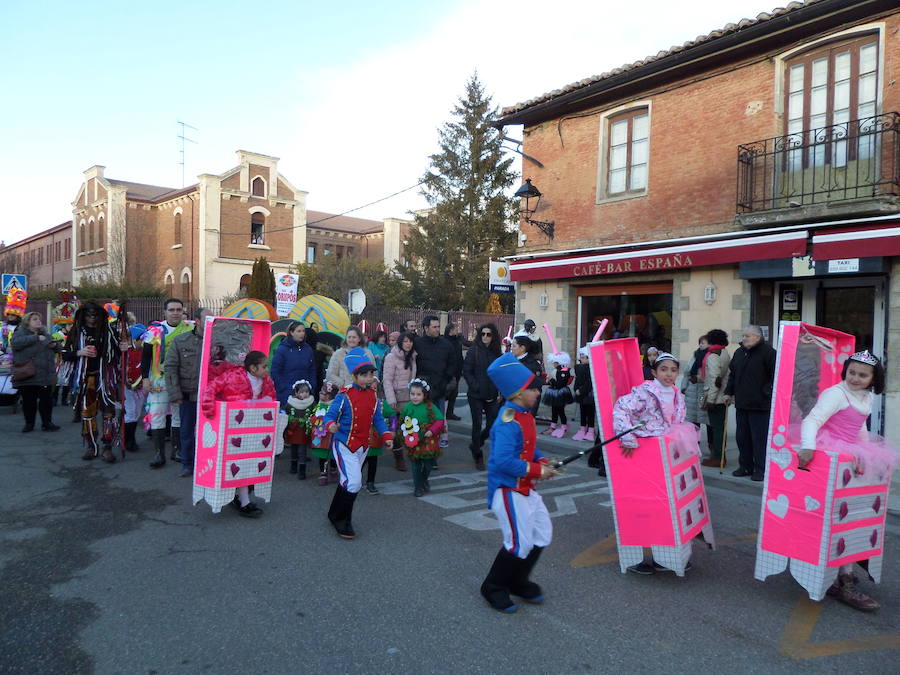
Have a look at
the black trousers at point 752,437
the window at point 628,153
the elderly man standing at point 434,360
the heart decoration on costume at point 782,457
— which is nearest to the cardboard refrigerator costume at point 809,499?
the heart decoration on costume at point 782,457

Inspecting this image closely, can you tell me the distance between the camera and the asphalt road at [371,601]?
3314 millimetres

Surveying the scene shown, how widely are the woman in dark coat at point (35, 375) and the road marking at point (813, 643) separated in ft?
32.7

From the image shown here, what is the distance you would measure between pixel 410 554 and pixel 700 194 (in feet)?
29.1

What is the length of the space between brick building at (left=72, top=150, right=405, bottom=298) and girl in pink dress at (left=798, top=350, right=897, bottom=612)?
33.3 meters

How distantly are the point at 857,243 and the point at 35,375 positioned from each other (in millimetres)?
11769

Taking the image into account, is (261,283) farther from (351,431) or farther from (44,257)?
(44,257)

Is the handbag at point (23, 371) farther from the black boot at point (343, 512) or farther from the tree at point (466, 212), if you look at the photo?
the tree at point (466, 212)

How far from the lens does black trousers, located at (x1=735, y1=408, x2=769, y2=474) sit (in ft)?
24.7

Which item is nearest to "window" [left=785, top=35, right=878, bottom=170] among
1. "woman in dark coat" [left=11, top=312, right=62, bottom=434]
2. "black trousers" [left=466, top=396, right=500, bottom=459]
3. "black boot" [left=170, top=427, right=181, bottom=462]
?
"black trousers" [left=466, top=396, right=500, bottom=459]

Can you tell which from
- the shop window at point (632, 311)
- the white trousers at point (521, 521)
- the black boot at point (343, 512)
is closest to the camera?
the white trousers at point (521, 521)

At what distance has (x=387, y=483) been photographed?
7.19 m

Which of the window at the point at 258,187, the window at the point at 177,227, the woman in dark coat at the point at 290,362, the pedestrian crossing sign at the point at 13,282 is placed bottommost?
the woman in dark coat at the point at 290,362

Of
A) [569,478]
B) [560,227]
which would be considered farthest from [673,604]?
[560,227]

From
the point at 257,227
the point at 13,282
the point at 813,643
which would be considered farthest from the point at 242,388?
the point at 257,227
